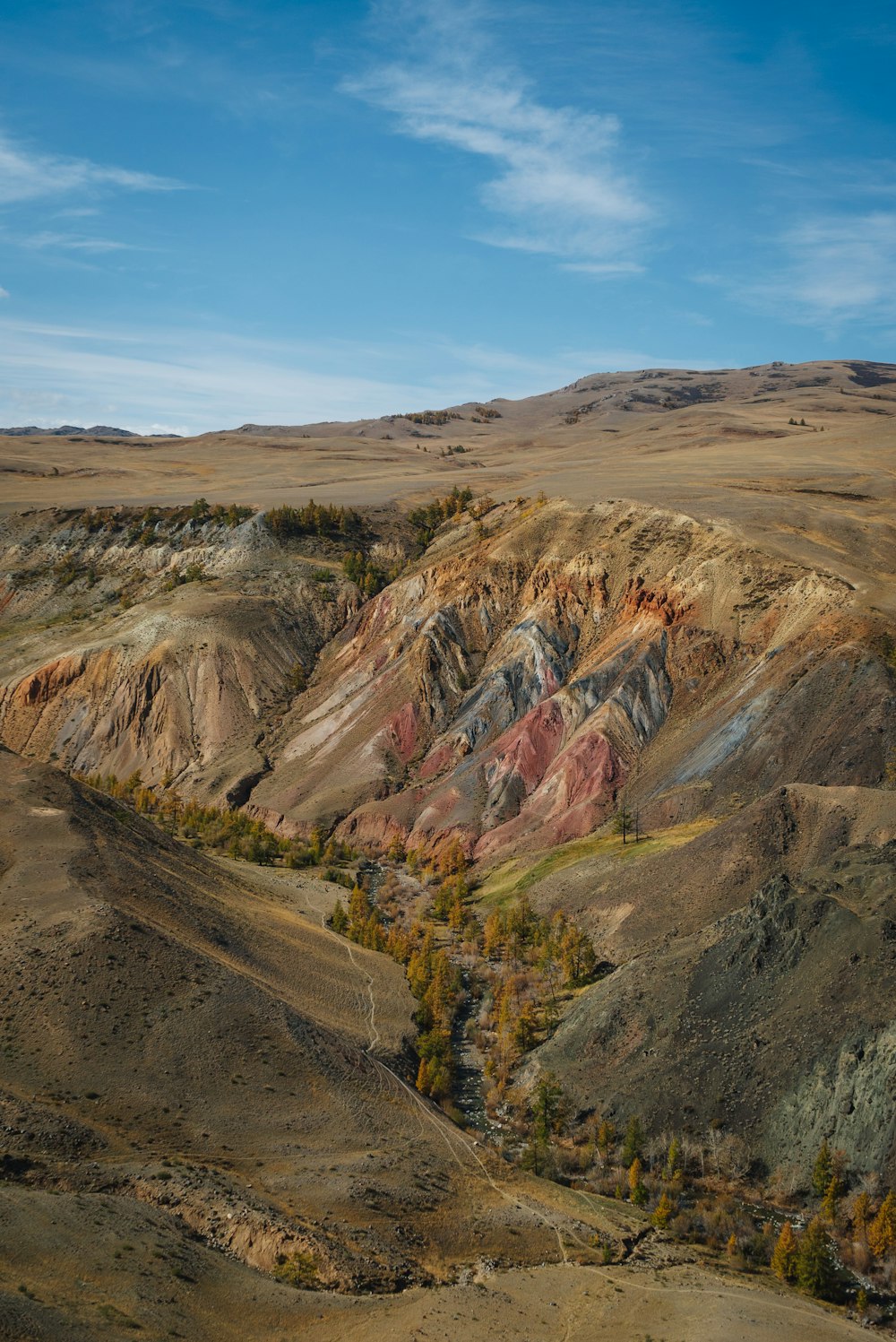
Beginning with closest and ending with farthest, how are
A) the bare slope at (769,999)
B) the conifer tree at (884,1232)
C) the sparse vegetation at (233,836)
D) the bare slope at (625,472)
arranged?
1. the conifer tree at (884,1232)
2. the bare slope at (769,999)
3. the sparse vegetation at (233,836)
4. the bare slope at (625,472)

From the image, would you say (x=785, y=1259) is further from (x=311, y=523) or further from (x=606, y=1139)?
(x=311, y=523)

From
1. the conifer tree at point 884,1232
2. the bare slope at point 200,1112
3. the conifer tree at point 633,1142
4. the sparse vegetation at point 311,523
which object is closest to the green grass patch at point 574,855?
the bare slope at point 200,1112

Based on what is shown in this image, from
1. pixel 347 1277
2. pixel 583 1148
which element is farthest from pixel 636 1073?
pixel 347 1277

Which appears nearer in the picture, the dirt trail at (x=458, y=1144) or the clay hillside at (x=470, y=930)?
the clay hillside at (x=470, y=930)

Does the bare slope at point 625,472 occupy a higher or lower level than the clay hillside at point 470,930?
higher

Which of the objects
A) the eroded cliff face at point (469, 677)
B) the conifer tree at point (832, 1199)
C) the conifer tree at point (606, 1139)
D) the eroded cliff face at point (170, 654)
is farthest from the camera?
the eroded cliff face at point (170, 654)

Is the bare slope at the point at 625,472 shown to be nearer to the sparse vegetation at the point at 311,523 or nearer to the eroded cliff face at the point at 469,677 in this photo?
the eroded cliff face at the point at 469,677

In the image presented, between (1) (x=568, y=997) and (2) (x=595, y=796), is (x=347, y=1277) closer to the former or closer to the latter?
(1) (x=568, y=997)
